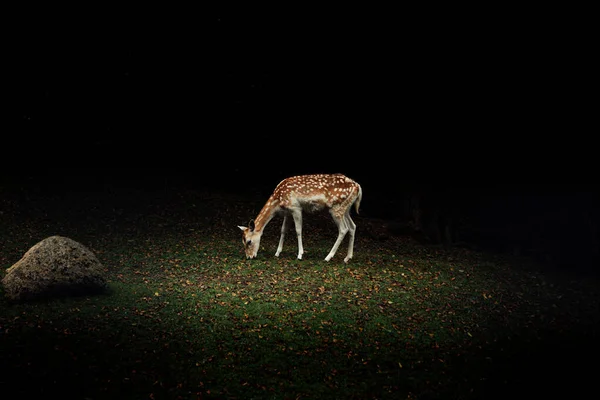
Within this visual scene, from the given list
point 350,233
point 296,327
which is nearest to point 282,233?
point 350,233

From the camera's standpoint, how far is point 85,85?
12.5 metres

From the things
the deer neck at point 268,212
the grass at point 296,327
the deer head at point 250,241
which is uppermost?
the deer neck at point 268,212

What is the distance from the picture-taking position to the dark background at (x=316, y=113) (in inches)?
324

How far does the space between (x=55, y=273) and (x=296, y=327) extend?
9.13 ft

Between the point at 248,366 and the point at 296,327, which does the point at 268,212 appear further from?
the point at 248,366

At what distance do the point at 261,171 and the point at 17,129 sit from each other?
639cm

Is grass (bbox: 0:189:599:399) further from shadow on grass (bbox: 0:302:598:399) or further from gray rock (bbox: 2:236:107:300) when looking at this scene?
gray rock (bbox: 2:236:107:300)

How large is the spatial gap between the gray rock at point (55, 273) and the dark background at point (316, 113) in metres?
6.18

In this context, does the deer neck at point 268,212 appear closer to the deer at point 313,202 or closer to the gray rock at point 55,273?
the deer at point 313,202

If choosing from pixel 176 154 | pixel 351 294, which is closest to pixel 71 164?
pixel 176 154

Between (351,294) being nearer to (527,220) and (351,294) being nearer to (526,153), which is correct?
(526,153)

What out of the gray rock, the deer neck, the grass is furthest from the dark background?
the gray rock

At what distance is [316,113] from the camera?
39.1 ft

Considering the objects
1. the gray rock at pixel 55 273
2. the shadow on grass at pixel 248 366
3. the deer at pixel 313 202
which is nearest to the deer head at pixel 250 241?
the deer at pixel 313 202
